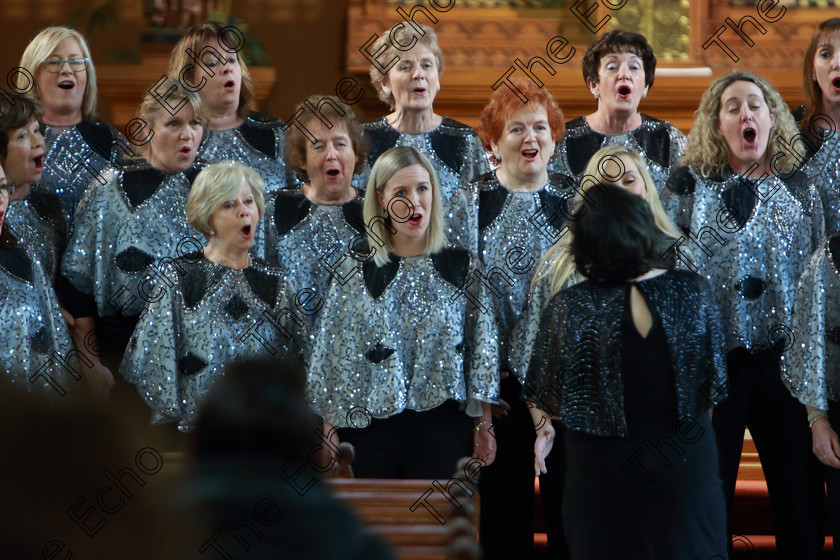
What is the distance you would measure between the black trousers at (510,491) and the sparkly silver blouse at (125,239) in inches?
42.5

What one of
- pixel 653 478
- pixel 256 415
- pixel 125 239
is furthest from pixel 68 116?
pixel 256 415

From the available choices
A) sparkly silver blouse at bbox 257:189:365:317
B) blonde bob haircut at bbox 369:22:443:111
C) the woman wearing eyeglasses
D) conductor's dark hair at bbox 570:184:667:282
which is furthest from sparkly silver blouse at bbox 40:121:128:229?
conductor's dark hair at bbox 570:184:667:282

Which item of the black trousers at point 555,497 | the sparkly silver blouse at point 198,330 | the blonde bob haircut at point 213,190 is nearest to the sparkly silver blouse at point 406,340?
the sparkly silver blouse at point 198,330

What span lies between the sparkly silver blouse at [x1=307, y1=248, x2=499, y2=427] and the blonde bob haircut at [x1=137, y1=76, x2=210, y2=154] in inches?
29.8

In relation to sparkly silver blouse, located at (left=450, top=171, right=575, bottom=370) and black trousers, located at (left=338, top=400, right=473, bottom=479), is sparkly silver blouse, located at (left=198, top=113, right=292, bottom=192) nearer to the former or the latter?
sparkly silver blouse, located at (left=450, top=171, right=575, bottom=370)

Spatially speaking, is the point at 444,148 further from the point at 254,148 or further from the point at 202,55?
the point at 202,55

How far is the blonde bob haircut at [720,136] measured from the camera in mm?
3572

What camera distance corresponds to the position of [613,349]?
2654 mm

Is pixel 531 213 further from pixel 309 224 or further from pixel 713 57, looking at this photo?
pixel 713 57

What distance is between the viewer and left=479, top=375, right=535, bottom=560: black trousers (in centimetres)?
346

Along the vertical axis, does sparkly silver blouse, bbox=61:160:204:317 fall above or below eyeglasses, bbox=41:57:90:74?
below

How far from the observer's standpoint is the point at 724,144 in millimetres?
3594

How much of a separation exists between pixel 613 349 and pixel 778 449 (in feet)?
3.05

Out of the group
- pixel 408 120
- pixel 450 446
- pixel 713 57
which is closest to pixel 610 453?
pixel 450 446
